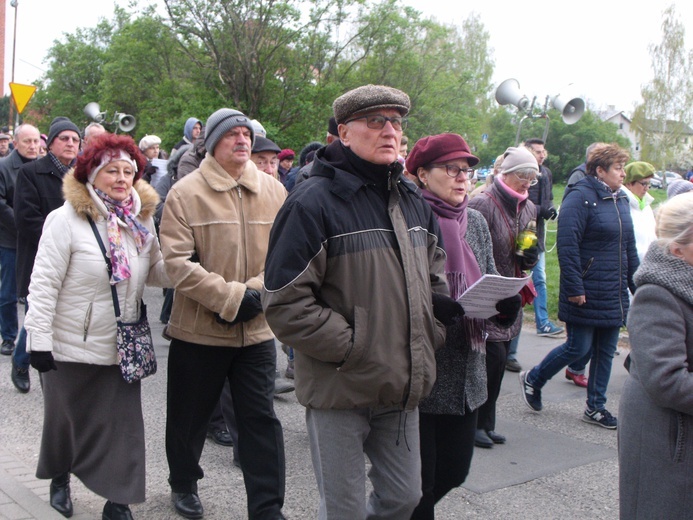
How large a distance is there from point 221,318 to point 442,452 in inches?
50.2

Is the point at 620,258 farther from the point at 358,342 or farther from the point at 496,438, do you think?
the point at 358,342

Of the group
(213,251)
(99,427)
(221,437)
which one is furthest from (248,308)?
(221,437)

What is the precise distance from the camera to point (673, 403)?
2.72 metres

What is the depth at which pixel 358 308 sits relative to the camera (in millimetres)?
2869

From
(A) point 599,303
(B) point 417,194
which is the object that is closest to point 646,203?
(A) point 599,303

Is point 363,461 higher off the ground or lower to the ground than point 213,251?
lower

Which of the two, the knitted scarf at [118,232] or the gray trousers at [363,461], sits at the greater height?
the knitted scarf at [118,232]

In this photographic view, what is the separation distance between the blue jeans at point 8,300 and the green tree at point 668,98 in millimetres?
46337

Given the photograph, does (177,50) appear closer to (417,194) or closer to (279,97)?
(279,97)

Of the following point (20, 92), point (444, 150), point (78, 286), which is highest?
point (20, 92)

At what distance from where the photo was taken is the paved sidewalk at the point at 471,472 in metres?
4.29

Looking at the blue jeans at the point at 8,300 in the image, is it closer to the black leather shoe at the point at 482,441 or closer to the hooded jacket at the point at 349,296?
the black leather shoe at the point at 482,441

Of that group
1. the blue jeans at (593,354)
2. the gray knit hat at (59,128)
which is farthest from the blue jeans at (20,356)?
the blue jeans at (593,354)

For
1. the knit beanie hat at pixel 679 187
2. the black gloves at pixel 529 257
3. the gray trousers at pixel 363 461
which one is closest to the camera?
the gray trousers at pixel 363 461
